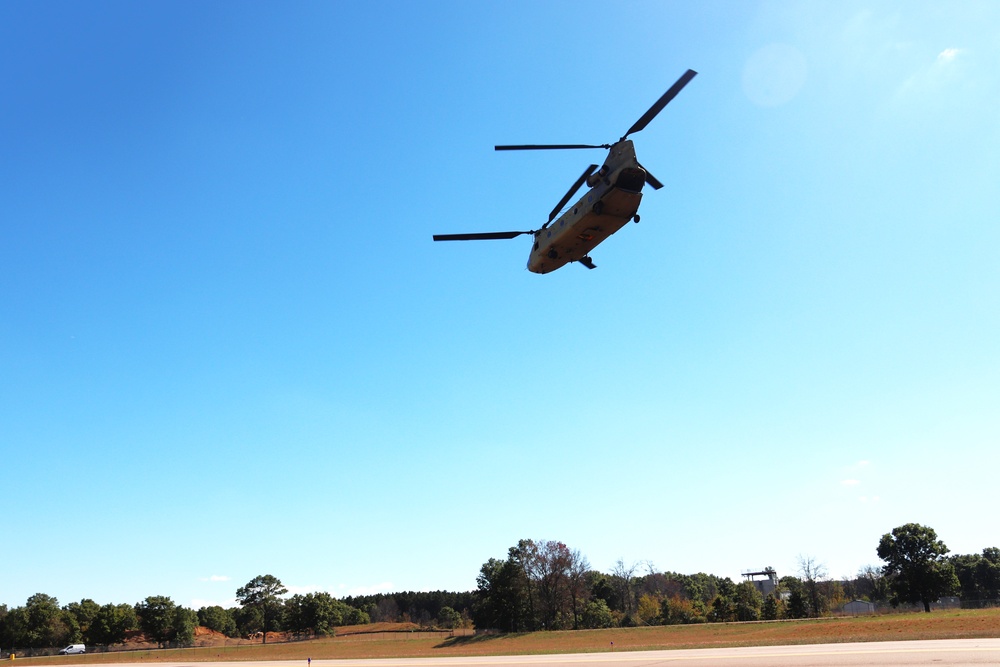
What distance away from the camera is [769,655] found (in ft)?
82.3

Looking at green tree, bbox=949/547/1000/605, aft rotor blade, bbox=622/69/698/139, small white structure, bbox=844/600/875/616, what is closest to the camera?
aft rotor blade, bbox=622/69/698/139

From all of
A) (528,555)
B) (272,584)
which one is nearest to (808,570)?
(528,555)

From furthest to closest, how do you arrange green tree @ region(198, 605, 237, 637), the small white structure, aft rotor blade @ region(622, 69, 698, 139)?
green tree @ region(198, 605, 237, 637)
the small white structure
aft rotor blade @ region(622, 69, 698, 139)

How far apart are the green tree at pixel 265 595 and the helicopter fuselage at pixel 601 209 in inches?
→ 3834

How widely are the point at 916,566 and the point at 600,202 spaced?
8014 centimetres

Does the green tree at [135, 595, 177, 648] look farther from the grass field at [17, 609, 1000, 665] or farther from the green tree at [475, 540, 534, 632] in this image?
the green tree at [475, 540, 534, 632]

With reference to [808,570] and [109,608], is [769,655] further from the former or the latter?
[109,608]

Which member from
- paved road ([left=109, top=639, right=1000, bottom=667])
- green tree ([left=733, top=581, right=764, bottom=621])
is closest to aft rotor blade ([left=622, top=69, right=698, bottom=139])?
paved road ([left=109, top=639, right=1000, bottom=667])

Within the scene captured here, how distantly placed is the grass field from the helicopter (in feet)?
87.7

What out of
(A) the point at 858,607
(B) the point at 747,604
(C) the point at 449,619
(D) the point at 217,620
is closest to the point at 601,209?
(B) the point at 747,604

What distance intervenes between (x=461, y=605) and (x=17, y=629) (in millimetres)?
91718

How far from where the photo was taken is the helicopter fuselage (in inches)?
671

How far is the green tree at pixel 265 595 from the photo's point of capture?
3856 inches

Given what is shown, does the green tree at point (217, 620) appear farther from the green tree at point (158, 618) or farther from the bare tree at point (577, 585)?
the bare tree at point (577, 585)
